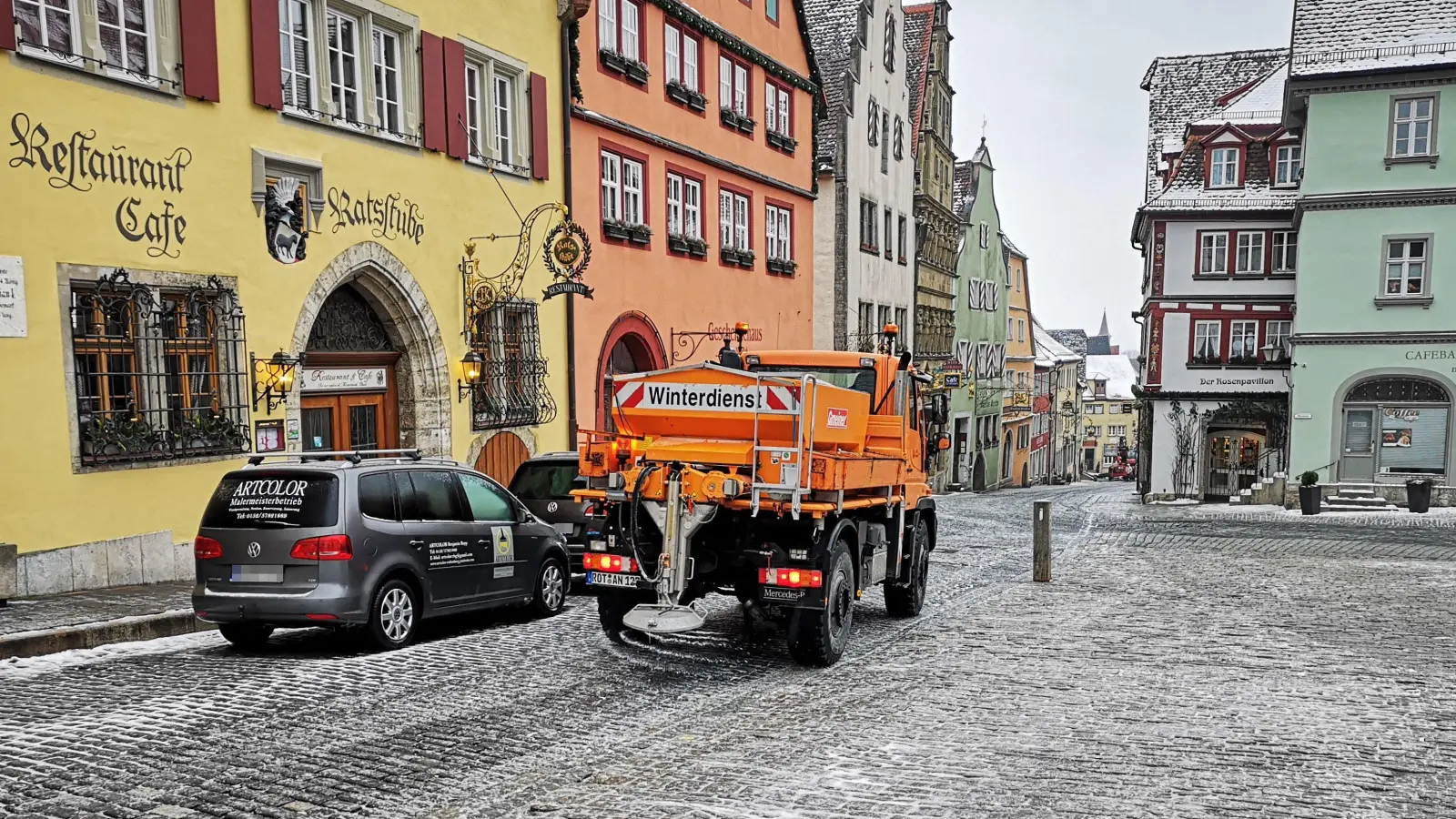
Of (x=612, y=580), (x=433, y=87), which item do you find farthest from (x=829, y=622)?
(x=433, y=87)

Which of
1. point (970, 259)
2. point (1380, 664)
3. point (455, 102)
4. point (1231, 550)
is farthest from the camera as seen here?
point (970, 259)

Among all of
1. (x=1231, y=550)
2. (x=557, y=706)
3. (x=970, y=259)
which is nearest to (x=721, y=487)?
(x=557, y=706)

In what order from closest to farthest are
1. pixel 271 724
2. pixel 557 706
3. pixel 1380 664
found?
pixel 271 724, pixel 557 706, pixel 1380 664

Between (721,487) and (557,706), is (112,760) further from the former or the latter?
(721,487)

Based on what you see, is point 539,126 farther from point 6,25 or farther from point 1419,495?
point 1419,495

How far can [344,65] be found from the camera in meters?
15.4

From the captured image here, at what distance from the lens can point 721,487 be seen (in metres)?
8.69

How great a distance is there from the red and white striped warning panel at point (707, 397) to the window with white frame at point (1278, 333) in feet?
100

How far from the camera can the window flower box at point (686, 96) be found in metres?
23.0

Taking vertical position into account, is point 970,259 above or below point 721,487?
above

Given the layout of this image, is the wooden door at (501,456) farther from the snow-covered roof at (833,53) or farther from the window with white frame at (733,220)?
the snow-covered roof at (833,53)

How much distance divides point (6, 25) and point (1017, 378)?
5573 cm

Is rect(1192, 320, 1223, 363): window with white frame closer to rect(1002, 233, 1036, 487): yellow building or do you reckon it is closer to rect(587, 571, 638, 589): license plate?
rect(1002, 233, 1036, 487): yellow building

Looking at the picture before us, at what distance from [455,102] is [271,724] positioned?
480 inches
